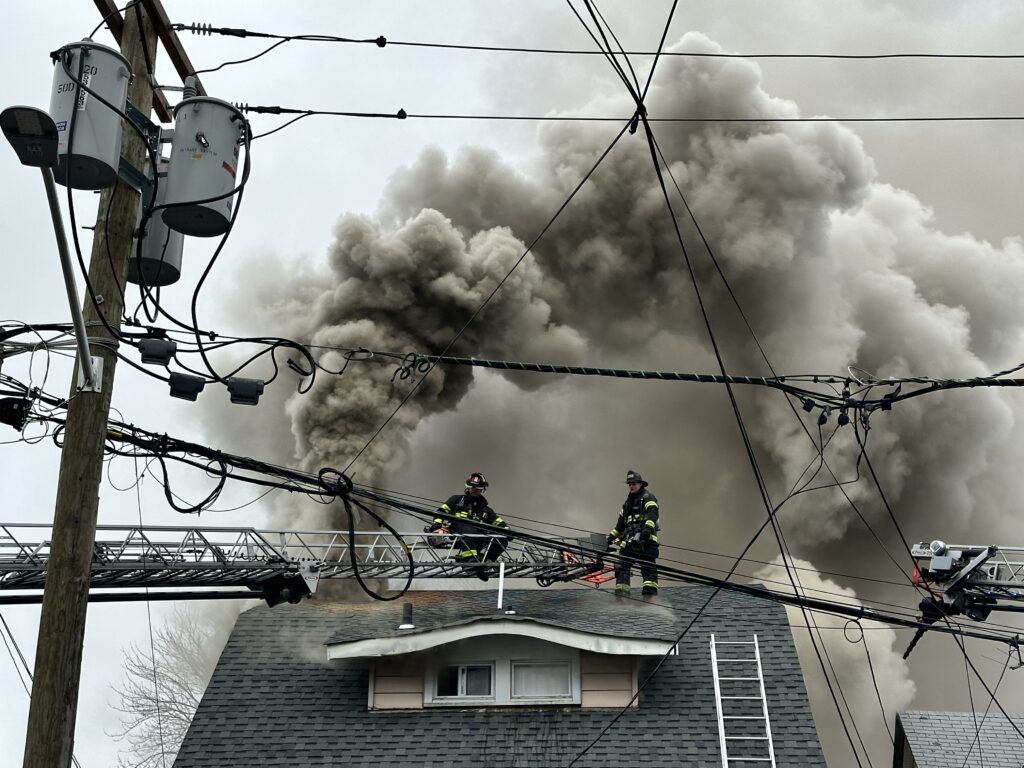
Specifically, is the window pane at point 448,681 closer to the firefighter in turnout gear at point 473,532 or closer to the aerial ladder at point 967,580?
the firefighter in turnout gear at point 473,532

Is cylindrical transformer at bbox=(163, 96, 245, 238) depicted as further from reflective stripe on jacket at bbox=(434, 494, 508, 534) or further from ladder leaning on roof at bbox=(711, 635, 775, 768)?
reflective stripe on jacket at bbox=(434, 494, 508, 534)

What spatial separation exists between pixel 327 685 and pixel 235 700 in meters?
A: 1.05

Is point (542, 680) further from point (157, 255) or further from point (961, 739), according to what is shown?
point (157, 255)

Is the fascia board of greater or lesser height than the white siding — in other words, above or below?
above

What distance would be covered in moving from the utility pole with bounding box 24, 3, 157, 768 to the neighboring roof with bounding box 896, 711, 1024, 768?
34.2 feet

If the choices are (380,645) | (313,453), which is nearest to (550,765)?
(380,645)

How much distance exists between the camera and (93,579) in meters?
10.7

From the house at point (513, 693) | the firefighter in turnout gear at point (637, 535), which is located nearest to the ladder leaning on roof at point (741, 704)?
the house at point (513, 693)

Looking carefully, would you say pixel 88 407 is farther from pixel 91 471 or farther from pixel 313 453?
pixel 313 453

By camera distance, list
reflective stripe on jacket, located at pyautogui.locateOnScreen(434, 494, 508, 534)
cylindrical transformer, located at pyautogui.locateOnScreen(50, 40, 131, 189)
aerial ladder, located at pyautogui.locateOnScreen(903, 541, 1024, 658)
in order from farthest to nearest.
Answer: reflective stripe on jacket, located at pyautogui.locateOnScreen(434, 494, 508, 534) < aerial ladder, located at pyautogui.locateOnScreen(903, 541, 1024, 658) < cylindrical transformer, located at pyautogui.locateOnScreen(50, 40, 131, 189)

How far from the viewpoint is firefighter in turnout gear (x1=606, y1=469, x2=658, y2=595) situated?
13.5 metres

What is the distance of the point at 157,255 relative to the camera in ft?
24.0

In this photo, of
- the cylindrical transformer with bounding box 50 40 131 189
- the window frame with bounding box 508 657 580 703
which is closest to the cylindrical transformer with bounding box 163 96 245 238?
the cylindrical transformer with bounding box 50 40 131 189

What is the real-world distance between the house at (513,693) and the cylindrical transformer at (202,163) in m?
6.42
